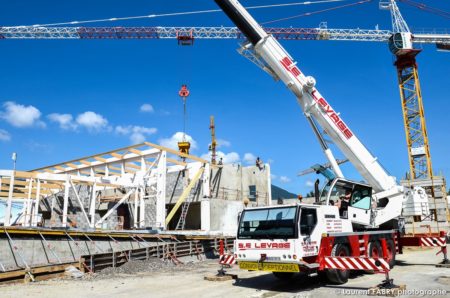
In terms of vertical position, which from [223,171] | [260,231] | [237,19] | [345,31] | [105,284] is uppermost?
[345,31]

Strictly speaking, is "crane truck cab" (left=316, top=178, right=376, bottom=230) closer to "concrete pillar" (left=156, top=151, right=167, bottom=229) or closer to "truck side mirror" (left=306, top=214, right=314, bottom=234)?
"truck side mirror" (left=306, top=214, right=314, bottom=234)

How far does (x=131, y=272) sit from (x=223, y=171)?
15369mm

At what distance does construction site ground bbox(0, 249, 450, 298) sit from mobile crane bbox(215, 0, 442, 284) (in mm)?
619

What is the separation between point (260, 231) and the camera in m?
10.7

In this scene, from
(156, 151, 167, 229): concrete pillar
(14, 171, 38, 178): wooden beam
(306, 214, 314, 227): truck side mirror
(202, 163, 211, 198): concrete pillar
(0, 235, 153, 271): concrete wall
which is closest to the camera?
(306, 214, 314, 227): truck side mirror

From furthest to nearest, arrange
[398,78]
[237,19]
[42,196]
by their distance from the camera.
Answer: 1. [398,78]
2. [42,196]
3. [237,19]

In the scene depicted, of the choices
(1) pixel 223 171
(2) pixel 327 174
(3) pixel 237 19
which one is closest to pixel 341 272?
(2) pixel 327 174

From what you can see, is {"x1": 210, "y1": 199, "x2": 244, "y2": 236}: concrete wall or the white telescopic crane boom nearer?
the white telescopic crane boom

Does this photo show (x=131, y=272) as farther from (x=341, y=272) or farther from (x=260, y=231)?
(x=341, y=272)

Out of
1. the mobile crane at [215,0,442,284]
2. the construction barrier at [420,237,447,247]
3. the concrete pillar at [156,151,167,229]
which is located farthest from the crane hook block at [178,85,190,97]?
the construction barrier at [420,237,447,247]

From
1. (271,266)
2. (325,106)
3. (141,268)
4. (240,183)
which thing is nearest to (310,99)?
(325,106)

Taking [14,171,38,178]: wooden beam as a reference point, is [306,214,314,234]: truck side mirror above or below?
below

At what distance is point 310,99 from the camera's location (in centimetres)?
1546

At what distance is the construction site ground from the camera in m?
9.97
